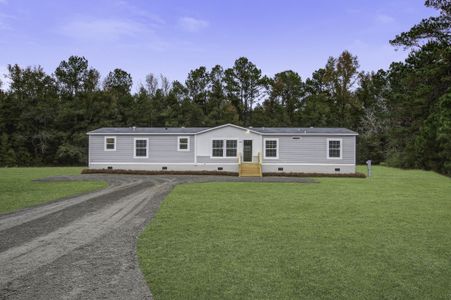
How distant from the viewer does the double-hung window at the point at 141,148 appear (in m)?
26.0

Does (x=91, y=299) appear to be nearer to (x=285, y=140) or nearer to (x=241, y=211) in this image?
(x=241, y=211)

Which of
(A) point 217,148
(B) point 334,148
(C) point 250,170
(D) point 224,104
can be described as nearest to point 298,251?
(C) point 250,170

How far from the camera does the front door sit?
83.0ft

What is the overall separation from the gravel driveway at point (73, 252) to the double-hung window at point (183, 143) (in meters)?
14.5

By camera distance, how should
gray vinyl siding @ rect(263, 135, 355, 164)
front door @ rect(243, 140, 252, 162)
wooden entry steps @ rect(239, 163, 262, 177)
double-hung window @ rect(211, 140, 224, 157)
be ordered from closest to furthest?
1. wooden entry steps @ rect(239, 163, 262, 177)
2. gray vinyl siding @ rect(263, 135, 355, 164)
3. front door @ rect(243, 140, 252, 162)
4. double-hung window @ rect(211, 140, 224, 157)

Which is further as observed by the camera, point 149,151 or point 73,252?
point 149,151

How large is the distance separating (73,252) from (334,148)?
2164 cm

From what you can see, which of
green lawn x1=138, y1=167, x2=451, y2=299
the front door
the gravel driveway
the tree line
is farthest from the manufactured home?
the gravel driveway

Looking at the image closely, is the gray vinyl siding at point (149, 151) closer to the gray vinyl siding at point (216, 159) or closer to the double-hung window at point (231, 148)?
the gray vinyl siding at point (216, 159)

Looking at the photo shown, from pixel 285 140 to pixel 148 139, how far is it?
10448 millimetres

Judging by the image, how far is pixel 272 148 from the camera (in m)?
25.2

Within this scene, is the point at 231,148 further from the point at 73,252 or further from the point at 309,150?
the point at 73,252

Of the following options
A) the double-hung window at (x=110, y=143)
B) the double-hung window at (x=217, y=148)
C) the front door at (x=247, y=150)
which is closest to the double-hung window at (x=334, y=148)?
the front door at (x=247, y=150)

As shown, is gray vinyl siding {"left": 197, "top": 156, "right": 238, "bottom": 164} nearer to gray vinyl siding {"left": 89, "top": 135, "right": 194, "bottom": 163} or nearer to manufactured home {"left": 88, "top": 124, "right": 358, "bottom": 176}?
manufactured home {"left": 88, "top": 124, "right": 358, "bottom": 176}
